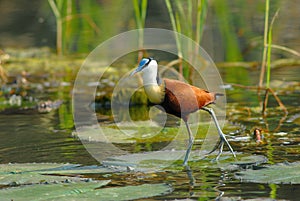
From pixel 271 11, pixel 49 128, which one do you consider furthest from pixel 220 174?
pixel 271 11

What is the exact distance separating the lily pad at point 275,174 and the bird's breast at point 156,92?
33.9 inches

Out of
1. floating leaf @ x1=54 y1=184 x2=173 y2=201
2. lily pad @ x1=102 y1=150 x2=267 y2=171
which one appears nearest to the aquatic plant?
lily pad @ x1=102 y1=150 x2=267 y2=171

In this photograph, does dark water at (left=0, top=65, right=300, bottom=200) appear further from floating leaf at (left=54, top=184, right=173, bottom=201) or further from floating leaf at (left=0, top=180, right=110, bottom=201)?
floating leaf at (left=0, top=180, right=110, bottom=201)

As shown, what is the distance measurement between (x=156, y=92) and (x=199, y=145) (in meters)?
1.04

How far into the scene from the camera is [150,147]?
6.52 m

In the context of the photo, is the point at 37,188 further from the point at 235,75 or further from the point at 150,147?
the point at 235,75

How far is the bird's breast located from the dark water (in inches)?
21.8

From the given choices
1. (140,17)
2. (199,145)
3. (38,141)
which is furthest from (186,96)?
(140,17)

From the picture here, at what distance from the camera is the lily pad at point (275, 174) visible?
16.4 ft

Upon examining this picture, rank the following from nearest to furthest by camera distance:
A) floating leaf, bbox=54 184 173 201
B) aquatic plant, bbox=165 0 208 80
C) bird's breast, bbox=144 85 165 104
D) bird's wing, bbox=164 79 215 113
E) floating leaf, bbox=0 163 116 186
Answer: floating leaf, bbox=54 184 173 201 → floating leaf, bbox=0 163 116 186 → bird's breast, bbox=144 85 165 104 → bird's wing, bbox=164 79 215 113 → aquatic plant, bbox=165 0 208 80

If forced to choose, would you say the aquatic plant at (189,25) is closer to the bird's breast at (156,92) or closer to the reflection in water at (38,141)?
the reflection in water at (38,141)

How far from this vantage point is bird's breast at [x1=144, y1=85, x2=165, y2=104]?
18.4 feet

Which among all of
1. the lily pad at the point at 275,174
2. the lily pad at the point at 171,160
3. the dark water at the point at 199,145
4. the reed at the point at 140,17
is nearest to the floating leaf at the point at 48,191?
the dark water at the point at 199,145

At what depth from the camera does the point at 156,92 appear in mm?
5605
